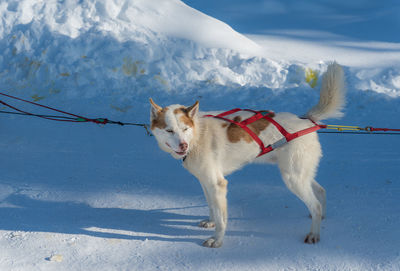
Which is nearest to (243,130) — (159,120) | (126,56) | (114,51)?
(159,120)

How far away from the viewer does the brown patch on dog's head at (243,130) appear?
274cm

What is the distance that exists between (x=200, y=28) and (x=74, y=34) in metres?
3.75

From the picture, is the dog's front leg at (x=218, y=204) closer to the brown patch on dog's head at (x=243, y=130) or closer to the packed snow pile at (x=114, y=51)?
the brown patch on dog's head at (x=243, y=130)

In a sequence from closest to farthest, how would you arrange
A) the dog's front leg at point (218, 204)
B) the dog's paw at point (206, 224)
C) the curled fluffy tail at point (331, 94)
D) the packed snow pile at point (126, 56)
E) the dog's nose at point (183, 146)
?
the dog's nose at point (183, 146) < the dog's front leg at point (218, 204) < the curled fluffy tail at point (331, 94) < the dog's paw at point (206, 224) < the packed snow pile at point (126, 56)

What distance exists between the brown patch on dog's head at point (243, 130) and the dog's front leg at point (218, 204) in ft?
1.20

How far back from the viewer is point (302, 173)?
2.75 m

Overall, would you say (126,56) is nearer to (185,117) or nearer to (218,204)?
(185,117)

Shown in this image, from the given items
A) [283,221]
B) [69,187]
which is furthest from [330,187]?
[69,187]

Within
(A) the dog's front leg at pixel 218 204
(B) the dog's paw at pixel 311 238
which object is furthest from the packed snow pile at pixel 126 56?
(B) the dog's paw at pixel 311 238

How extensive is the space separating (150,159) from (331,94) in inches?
106

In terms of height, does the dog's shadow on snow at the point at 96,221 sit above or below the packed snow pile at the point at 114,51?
below

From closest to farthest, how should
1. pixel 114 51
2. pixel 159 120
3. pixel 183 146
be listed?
pixel 183 146, pixel 159 120, pixel 114 51

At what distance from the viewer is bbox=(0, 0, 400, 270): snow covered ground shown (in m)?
2.58

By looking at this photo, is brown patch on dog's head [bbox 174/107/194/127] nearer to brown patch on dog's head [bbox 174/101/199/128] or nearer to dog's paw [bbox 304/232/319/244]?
brown patch on dog's head [bbox 174/101/199/128]
